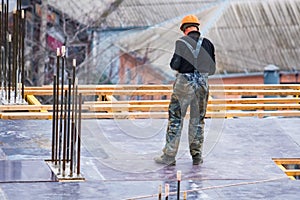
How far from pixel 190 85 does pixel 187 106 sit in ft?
1.03

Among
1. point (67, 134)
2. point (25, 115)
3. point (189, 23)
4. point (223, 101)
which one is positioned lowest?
point (67, 134)

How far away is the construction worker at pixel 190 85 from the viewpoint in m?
16.2

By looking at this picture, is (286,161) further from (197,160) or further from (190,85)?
(190,85)

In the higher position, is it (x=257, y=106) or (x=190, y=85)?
(x=190, y=85)

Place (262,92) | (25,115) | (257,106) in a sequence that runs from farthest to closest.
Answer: (262,92)
(257,106)
(25,115)

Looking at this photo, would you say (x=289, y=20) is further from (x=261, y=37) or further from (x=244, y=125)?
(x=244, y=125)

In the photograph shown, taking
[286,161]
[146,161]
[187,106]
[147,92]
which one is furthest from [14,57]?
[286,161]

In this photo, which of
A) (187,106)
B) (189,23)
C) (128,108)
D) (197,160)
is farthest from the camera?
(128,108)

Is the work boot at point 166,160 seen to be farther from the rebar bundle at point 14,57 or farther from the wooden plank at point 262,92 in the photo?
the wooden plank at point 262,92

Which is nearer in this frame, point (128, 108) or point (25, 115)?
point (25, 115)

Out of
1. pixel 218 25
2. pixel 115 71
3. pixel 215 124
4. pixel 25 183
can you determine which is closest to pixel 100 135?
pixel 215 124

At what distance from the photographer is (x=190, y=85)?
53.6 feet

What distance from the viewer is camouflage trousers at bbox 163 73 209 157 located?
1636cm

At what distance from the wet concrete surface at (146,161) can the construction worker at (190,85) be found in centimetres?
30
